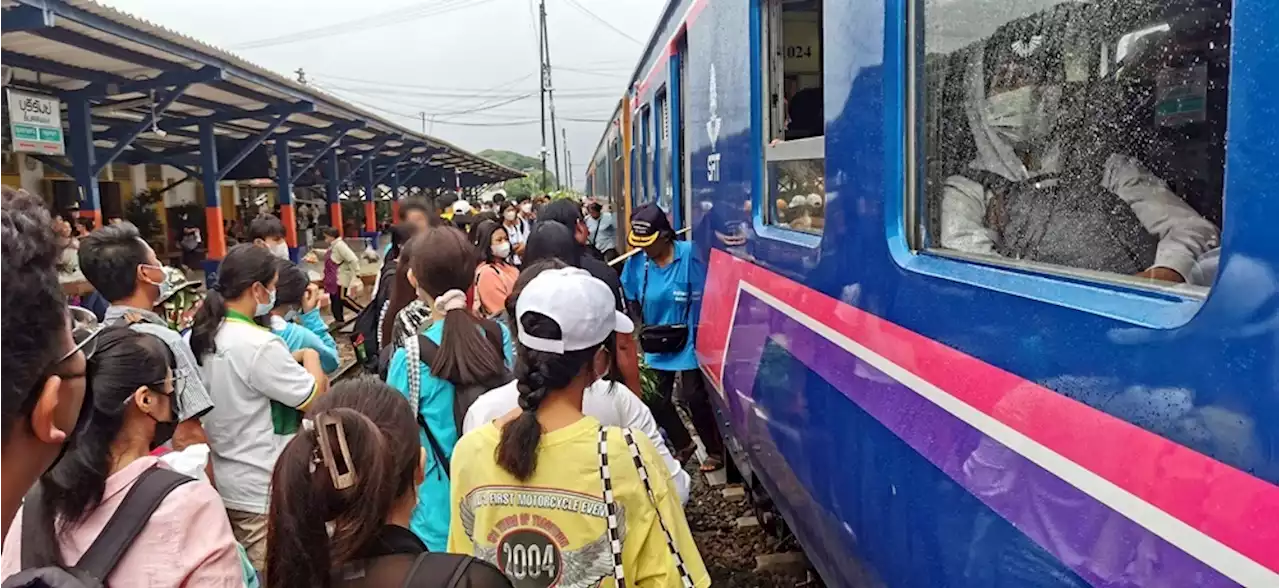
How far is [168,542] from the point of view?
5.10 ft

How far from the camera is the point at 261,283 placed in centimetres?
314

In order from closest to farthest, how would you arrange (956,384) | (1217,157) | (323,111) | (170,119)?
(1217,157) < (956,384) < (170,119) < (323,111)

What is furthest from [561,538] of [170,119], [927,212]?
[170,119]

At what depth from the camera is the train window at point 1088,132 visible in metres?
1.45

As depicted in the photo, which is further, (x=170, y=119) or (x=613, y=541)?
(x=170, y=119)

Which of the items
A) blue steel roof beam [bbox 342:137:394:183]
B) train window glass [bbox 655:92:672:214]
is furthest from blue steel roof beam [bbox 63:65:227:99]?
blue steel roof beam [bbox 342:137:394:183]

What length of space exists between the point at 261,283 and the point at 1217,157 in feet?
8.91

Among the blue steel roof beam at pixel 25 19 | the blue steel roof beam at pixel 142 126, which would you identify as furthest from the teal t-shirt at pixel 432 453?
the blue steel roof beam at pixel 142 126

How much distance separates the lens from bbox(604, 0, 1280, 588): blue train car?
3.73 ft

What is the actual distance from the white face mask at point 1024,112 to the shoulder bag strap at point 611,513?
962 millimetres

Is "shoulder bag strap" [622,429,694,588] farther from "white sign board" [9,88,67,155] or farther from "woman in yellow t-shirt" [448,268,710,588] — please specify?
A: "white sign board" [9,88,67,155]

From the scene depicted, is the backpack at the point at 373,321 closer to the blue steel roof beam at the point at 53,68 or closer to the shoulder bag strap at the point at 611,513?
the shoulder bag strap at the point at 611,513

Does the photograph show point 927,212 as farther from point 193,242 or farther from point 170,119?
point 193,242

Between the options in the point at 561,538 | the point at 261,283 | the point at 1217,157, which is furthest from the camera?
the point at 261,283
